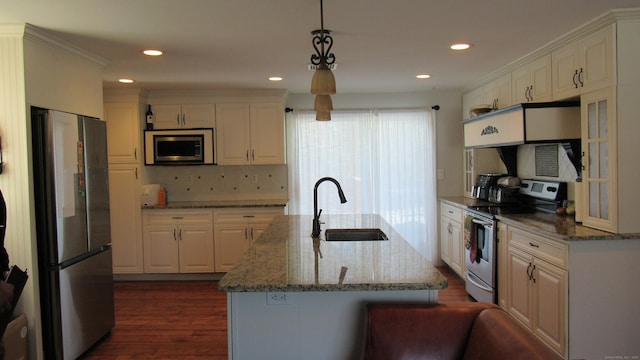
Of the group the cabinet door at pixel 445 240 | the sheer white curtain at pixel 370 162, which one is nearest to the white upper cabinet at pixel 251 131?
the sheer white curtain at pixel 370 162

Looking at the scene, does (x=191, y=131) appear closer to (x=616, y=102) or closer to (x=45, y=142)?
(x=45, y=142)

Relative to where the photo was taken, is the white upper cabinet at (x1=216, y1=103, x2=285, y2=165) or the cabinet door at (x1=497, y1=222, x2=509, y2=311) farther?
the white upper cabinet at (x1=216, y1=103, x2=285, y2=165)

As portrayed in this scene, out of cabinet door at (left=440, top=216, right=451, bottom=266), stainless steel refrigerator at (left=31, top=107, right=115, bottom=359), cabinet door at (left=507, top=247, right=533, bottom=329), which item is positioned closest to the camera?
stainless steel refrigerator at (left=31, top=107, right=115, bottom=359)

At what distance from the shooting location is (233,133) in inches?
198

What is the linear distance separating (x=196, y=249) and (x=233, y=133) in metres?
1.41

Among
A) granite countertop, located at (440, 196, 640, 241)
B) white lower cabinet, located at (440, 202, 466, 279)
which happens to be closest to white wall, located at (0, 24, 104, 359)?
granite countertop, located at (440, 196, 640, 241)

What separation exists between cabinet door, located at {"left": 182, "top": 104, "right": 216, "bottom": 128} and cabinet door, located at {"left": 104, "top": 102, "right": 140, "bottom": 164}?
0.51 m

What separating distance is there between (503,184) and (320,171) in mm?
2108

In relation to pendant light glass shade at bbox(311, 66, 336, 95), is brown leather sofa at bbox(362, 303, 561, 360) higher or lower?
lower

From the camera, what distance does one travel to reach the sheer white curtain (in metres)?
5.27

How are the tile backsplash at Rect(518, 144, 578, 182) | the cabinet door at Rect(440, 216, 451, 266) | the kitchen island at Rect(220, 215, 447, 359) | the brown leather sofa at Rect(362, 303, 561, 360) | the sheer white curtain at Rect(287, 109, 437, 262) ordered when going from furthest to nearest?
1. the sheer white curtain at Rect(287, 109, 437, 262)
2. the cabinet door at Rect(440, 216, 451, 266)
3. the tile backsplash at Rect(518, 144, 578, 182)
4. the kitchen island at Rect(220, 215, 447, 359)
5. the brown leather sofa at Rect(362, 303, 561, 360)

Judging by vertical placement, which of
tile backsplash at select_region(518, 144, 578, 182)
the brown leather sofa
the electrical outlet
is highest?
tile backsplash at select_region(518, 144, 578, 182)

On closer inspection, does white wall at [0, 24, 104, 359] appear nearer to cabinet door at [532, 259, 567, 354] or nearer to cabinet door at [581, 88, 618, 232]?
cabinet door at [532, 259, 567, 354]

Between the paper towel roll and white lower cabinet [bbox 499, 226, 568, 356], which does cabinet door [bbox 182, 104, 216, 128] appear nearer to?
white lower cabinet [bbox 499, 226, 568, 356]
